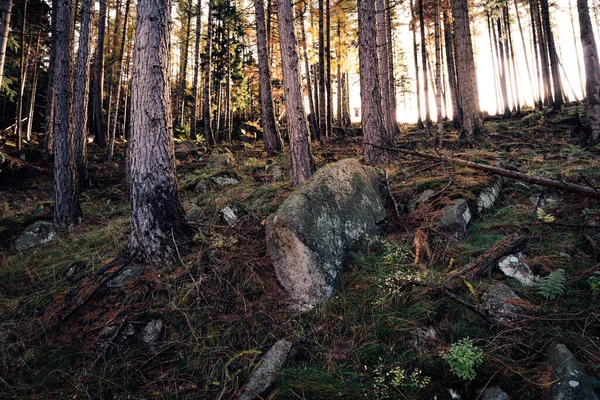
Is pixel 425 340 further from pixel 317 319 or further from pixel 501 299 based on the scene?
pixel 317 319

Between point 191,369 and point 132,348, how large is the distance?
2.34ft

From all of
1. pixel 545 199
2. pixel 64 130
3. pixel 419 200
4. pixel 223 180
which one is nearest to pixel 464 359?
pixel 419 200

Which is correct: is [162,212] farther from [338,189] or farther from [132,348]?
[338,189]

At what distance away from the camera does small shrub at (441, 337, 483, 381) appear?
84.2 inches

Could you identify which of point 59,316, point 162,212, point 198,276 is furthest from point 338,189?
point 59,316

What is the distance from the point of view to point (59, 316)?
10.6 ft

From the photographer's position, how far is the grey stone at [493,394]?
2.04 m

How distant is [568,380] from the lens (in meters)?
1.91

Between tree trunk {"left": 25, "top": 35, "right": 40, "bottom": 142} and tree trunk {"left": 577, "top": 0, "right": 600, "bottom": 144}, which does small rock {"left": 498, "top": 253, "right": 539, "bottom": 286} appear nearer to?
tree trunk {"left": 577, "top": 0, "right": 600, "bottom": 144}

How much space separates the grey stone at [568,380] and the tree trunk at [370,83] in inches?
217

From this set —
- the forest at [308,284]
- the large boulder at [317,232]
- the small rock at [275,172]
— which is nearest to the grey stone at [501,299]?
the forest at [308,284]

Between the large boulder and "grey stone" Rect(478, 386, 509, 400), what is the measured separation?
5.05 feet

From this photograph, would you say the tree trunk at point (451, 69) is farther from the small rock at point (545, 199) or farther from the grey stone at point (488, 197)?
the small rock at point (545, 199)

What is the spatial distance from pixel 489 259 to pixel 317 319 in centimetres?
208
